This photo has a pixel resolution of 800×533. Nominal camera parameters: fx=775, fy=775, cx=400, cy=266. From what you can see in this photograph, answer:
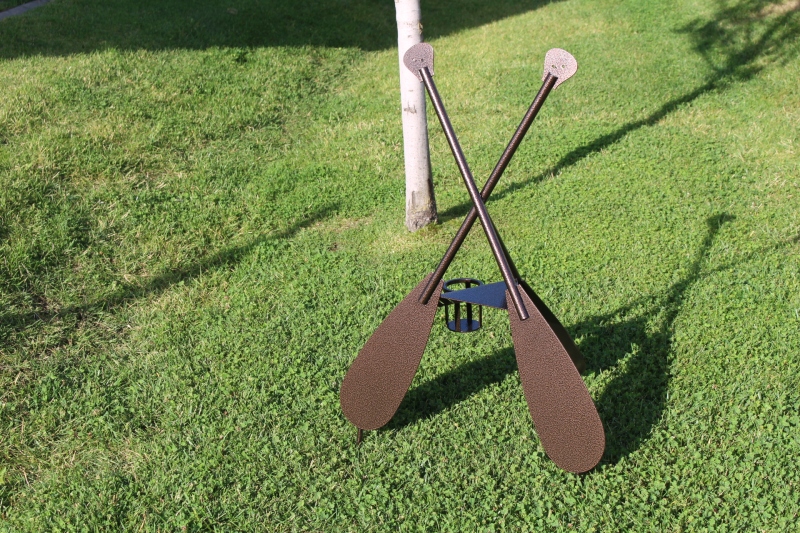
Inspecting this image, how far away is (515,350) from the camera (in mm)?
3416

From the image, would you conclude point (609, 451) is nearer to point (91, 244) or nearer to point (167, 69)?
point (91, 244)

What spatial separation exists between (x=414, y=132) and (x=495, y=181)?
2.20m

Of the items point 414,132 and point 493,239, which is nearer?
point 493,239

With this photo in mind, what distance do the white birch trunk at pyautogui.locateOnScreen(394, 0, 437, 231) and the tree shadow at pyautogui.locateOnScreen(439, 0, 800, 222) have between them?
1.48m

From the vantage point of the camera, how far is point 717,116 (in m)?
7.60

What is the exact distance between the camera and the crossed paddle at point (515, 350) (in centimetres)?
324

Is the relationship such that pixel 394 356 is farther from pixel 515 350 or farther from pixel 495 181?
pixel 495 181

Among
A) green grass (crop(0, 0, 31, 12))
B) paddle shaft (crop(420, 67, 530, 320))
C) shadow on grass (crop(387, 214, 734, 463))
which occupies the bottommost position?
shadow on grass (crop(387, 214, 734, 463))

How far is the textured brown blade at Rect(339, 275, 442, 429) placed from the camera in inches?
140

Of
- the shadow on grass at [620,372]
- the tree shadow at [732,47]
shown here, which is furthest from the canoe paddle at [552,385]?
the tree shadow at [732,47]

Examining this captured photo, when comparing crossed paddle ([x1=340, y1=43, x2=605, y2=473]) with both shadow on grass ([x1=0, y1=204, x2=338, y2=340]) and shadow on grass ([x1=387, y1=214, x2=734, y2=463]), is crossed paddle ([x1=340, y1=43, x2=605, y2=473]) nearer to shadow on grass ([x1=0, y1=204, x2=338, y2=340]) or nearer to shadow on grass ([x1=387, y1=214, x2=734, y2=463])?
shadow on grass ([x1=387, y1=214, x2=734, y2=463])

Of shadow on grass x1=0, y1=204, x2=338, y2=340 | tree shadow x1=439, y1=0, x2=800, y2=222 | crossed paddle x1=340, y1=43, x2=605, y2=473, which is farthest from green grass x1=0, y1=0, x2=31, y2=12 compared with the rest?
crossed paddle x1=340, y1=43, x2=605, y2=473

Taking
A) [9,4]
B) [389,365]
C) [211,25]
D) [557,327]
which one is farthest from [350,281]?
[9,4]

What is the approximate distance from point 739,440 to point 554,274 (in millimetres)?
1723
